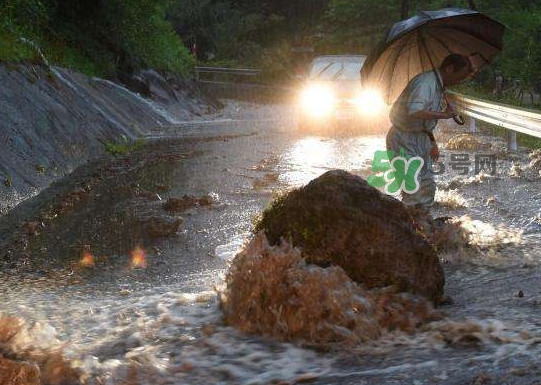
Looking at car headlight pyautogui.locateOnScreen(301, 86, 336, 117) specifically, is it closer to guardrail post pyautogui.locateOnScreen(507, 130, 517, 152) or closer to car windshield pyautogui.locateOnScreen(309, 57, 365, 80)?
car windshield pyautogui.locateOnScreen(309, 57, 365, 80)

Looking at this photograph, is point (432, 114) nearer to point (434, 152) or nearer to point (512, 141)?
point (434, 152)

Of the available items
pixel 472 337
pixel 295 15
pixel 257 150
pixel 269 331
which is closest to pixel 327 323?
pixel 269 331

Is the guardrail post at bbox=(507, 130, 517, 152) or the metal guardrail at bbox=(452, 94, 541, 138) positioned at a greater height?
the metal guardrail at bbox=(452, 94, 541, 138)

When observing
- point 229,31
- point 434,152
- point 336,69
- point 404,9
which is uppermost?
point 404,9

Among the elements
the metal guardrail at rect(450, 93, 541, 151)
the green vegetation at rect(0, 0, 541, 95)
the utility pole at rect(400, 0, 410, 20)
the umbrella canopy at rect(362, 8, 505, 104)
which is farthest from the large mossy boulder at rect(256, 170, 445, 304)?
the utility pole at rect(400, 0, 410, 20)

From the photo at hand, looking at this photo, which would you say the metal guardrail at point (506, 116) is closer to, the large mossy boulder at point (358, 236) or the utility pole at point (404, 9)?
the large mossy boulder at point (358, 236)

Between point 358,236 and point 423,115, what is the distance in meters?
2.26

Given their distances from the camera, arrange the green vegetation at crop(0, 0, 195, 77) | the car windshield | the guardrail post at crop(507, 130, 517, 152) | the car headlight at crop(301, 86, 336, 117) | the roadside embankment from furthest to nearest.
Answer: the green vegetation at crop(0, 0, 195, 77), the car windshield, the car headlight at crop(301, 86, 336, 117), the guardrail post at crop(507, 130, 517, 152), the roadside embankment

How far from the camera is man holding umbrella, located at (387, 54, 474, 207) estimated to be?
275 inches

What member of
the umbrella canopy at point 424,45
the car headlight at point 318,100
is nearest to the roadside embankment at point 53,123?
the car headlight at point 318,100

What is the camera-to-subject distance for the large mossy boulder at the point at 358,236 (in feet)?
16.4

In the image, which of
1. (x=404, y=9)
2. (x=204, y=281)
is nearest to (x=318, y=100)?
(x=204, y=281)

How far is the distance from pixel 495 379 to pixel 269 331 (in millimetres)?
1501

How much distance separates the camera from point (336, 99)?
17.3 metres
